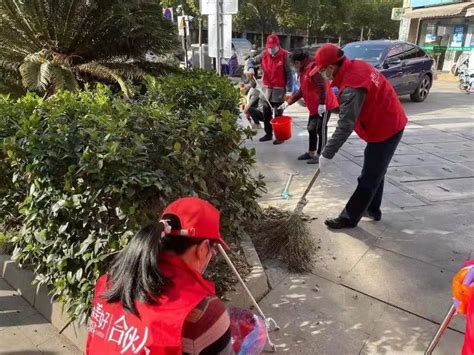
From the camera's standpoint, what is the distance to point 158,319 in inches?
52.2

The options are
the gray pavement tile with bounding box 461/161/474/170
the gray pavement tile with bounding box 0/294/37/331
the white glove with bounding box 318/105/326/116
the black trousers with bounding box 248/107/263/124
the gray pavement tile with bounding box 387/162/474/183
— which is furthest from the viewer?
the black trousers with bounding box 248/107/263/124

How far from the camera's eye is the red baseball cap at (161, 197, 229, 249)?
1463 mm

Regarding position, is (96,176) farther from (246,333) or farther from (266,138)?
(266,138)

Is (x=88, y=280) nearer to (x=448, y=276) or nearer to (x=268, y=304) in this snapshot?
(x=268, y=304)

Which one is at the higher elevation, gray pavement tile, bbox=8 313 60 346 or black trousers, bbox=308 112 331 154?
black trousers, bbox=308 112 331 154

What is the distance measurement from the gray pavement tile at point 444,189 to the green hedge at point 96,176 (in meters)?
2.97

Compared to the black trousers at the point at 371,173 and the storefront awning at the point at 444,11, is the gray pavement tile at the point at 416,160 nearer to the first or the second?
the black trousers at the point at 371,173

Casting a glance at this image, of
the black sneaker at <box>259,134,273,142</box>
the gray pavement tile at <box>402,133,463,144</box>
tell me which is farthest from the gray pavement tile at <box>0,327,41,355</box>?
the gray pavement tile at <box>402,133,463,144</box>

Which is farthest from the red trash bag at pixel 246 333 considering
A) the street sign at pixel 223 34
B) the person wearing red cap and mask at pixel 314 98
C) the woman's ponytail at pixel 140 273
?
the street sign at pixel 223 34

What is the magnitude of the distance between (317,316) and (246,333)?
2.74 feet

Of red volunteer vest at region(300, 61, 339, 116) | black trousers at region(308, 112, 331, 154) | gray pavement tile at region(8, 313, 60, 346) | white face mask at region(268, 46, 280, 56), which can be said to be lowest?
gray pavement tile at region(8, 313, 60, 346)

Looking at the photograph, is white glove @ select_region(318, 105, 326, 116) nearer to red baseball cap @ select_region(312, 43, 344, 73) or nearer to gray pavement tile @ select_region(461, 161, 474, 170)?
gray pavement tile @ select_region(461, 161, 474, 170)

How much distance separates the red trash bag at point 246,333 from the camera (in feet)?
7.04

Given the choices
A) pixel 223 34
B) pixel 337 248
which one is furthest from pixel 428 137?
pixel 337 248
